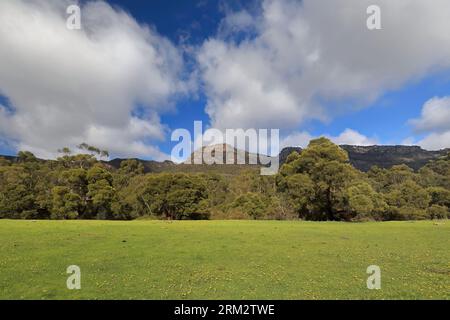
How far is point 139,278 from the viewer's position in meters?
14.2

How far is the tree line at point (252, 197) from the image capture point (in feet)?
196

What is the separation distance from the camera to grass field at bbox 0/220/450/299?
12.1 m

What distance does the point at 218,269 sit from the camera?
639 inches

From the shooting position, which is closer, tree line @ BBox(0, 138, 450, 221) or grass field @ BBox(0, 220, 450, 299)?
grass field @ BBox(0, 220, 450, 299)

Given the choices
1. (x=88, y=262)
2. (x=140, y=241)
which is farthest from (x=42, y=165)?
(x=88, y=262)

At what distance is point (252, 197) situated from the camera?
7600 centimetres

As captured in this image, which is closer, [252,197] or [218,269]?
[218,269]

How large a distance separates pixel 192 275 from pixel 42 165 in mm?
A: 102768

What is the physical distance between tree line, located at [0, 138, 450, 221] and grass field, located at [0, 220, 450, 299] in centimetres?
3470

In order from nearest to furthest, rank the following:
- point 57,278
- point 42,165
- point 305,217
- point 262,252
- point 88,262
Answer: point 57,278
point 88,262
point 262,252
point 305,217
point 42,165

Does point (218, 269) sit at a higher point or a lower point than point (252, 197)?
lower

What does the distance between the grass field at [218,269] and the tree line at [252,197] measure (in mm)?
34697

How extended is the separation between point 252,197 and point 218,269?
60.3m
